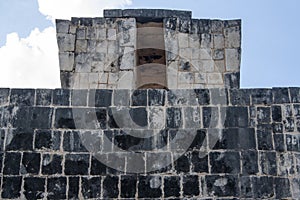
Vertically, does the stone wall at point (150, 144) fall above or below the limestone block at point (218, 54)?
below

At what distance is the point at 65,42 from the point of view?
393 inches

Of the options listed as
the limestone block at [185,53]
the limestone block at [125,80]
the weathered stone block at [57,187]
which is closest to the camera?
the weathered stone block at [57,187]

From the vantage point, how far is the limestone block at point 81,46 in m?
9.93

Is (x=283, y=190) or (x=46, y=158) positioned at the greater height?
(x=46, y=158)

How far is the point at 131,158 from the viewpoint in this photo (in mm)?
6121

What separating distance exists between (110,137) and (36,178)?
3.49ft

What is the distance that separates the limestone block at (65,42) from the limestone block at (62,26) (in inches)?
3.5

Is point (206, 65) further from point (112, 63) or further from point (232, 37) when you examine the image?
point (112, 63)

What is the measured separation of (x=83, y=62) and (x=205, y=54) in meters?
2.54

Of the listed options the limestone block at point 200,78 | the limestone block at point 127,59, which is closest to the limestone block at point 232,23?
the limestone block at point 200,78

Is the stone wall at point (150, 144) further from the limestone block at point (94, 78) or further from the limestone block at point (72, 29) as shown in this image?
the limestone block at point (72, 29)

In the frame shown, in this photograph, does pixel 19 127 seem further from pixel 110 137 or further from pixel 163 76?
pixel 163 76

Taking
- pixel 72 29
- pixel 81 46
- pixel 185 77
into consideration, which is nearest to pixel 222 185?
pixel 185 77

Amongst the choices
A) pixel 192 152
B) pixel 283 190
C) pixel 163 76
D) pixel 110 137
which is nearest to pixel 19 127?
pixel 110 137
